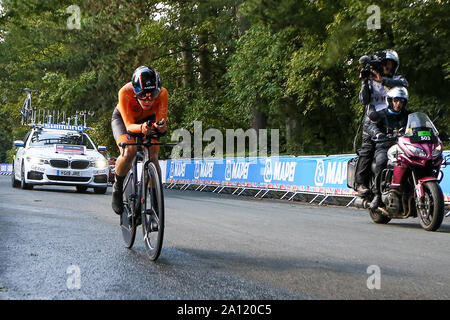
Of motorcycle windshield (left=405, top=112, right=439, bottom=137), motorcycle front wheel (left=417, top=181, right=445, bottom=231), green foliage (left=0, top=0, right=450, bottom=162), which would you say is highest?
green foliage (left=0, top=0, right=450, bottom=162)

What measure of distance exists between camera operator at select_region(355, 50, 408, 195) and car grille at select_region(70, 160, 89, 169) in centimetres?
997

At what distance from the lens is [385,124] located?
9.51m

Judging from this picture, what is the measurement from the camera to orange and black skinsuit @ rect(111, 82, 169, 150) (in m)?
6.34

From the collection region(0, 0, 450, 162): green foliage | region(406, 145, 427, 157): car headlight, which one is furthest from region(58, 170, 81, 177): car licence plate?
region(406, 145, 427, 157): car headlight

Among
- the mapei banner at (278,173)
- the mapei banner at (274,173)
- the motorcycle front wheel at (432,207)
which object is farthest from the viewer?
the mapei banner at (274,173)

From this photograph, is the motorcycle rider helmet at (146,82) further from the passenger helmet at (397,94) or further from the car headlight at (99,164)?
the car headlight at (99,164)

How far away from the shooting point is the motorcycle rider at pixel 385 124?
9336mm

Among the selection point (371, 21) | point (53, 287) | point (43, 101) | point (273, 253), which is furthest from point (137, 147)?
point (43, 101)

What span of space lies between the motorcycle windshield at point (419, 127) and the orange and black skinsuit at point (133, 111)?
153 inches

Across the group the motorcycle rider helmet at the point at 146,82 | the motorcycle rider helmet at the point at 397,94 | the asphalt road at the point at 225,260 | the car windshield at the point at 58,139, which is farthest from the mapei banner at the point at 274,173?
the motorcycle rider helmet at the point at 146,82

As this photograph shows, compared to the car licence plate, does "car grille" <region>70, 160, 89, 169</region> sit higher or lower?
higher

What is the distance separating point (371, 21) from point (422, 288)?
1552 centimetres
